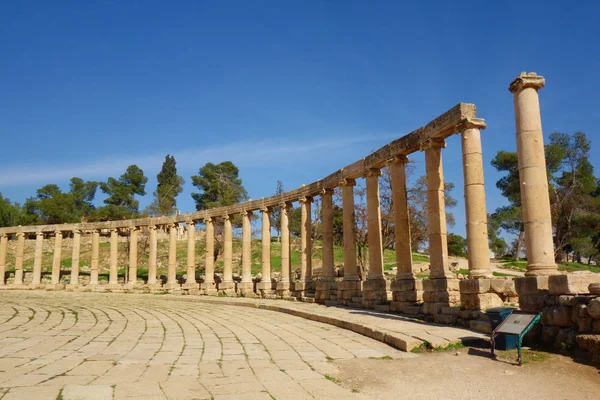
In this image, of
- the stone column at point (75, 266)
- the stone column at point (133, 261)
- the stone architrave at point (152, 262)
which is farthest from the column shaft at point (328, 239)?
the stone column at point (75, 266)

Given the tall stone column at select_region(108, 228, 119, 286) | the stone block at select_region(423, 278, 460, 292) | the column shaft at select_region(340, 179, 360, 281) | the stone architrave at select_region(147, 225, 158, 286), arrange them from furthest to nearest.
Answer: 1. the tall stone column at select_region(108, 228, 119, 286)
2. the stone architrave at select_region(147, 225, 158, 286)
3. the column shaft at select_region(340, 179, 360, 281)
4. the stone block at select_region(423, 278, 460, 292)

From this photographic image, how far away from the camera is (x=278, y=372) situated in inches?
288

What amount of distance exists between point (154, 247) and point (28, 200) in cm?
5332

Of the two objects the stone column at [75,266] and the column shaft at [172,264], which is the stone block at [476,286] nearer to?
the column shaft at [172,264]

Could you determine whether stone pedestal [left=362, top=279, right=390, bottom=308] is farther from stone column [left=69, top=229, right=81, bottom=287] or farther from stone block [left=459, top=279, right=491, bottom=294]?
stone column [left=69, top=229, right=81, bottom=287]

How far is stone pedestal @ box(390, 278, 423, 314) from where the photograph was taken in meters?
15.0

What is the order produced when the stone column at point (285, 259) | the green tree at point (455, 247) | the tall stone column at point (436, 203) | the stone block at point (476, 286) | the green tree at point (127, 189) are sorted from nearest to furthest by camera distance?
the stone block at point (476, 286) < the tall stone column at point (436, 203) < the stone column at point (285, 259) < the green tree at point (455, 247) < the green tree at point (127, 189)

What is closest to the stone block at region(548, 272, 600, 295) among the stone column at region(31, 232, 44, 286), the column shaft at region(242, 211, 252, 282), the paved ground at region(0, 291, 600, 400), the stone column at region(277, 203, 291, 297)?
the paved ground at region(0, 291, 600, 400)

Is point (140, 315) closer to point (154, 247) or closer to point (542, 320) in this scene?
point (542, 320)

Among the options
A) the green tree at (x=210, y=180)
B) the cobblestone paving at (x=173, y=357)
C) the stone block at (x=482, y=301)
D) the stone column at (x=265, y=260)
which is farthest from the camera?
the green tree at (x=210, y=180)

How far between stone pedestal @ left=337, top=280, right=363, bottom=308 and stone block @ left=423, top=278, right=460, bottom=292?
5222 millimetres

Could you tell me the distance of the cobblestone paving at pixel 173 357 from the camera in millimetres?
6191

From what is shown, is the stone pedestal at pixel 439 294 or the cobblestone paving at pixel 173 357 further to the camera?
the stone pedestal at pixel 439 294

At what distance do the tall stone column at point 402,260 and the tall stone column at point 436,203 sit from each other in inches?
54.1
